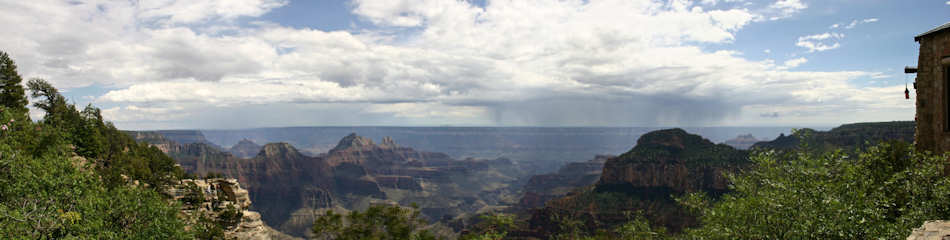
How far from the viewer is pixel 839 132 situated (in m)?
131

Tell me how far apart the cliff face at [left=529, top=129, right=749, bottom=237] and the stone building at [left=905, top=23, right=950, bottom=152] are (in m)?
86.6

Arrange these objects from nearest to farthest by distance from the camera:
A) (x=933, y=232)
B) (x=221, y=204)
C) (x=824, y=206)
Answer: (x=933, y=232), (x=824, y=206), (x=221, y=204)

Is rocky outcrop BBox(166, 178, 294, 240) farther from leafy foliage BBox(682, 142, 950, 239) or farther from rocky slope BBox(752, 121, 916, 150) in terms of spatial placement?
rocky slope BBox(752, 121, 916, 150)

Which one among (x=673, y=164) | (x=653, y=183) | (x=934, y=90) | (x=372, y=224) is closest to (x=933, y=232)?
(x=934, y=90)

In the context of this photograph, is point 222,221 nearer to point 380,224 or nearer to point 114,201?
point 114,201

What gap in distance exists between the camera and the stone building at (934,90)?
59.5 ft

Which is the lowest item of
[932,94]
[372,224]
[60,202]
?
[372,224]

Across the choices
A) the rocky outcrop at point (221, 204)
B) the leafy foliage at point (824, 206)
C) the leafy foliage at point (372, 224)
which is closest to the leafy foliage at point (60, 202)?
the rocky outcrop at point (221, 204)

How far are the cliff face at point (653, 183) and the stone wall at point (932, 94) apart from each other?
86.6 metres

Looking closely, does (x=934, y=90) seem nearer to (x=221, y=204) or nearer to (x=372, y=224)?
(x=372, y=224)

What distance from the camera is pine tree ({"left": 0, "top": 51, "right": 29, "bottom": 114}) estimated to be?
46.7 meters

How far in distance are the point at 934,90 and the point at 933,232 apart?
1326cm

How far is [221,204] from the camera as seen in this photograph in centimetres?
4444

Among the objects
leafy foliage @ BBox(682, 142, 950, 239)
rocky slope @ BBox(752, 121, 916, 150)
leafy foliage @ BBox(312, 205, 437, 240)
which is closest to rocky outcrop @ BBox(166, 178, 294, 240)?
leafy foliage @ BBox(312, 205, 437, 240)
